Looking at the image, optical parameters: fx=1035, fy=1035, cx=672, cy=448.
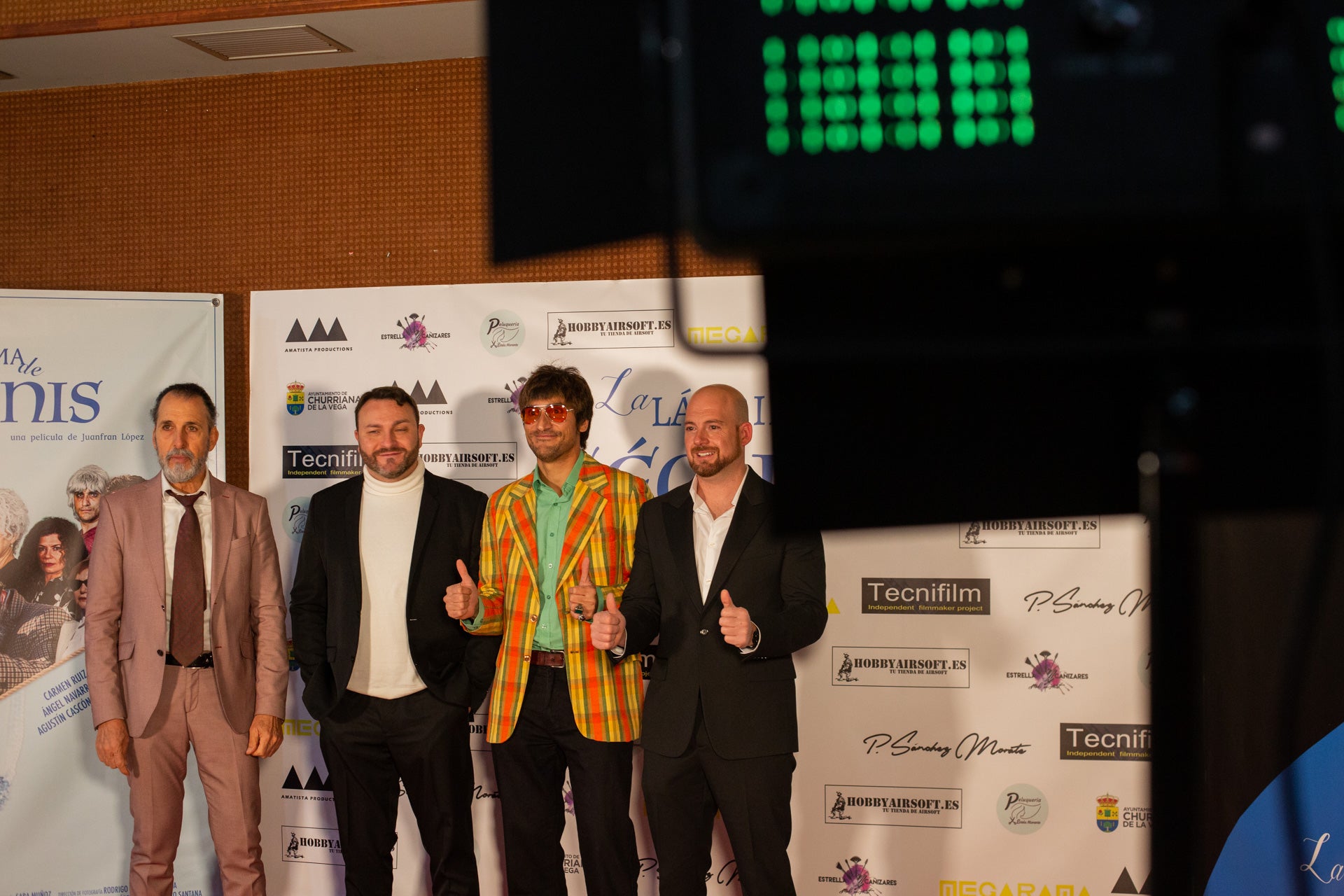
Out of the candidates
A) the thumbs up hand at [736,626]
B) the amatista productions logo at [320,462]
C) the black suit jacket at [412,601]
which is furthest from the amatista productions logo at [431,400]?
the thumbs up hand at [736,626]

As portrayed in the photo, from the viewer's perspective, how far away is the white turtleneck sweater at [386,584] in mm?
3191

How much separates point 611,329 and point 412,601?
3.72ft

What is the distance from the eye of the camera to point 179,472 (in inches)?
131

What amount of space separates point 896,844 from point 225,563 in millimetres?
2360

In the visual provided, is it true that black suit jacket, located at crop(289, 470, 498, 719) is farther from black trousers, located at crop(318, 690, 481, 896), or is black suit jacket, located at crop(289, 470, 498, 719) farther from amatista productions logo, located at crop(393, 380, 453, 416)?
amatista productions logo, located at crop(393, 380, 453, 416)

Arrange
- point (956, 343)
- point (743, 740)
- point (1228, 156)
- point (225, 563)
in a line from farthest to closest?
point (225, 563) → point (743, 740) → point (956, 343) → point (1228, 156)

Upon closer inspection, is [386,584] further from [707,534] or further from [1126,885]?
[1126,885]

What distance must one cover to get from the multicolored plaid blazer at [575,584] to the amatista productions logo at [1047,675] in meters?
1.27

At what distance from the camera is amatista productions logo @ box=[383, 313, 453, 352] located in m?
3.68

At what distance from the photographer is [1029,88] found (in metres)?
0.68

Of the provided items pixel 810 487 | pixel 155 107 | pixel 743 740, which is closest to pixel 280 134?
pixel 155 107

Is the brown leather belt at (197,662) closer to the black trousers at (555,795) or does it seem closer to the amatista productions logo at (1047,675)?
the black trousers at (555,795)

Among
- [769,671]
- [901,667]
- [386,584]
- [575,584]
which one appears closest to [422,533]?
[386,584]

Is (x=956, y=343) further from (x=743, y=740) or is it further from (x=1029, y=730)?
(x=1029, y=730)
